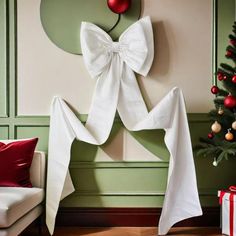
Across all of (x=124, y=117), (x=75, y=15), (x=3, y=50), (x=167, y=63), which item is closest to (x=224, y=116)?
(x=167, y=63)

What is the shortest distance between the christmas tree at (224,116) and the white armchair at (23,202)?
1188 millimetres

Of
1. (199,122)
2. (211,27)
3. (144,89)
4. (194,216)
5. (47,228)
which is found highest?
(211,27)

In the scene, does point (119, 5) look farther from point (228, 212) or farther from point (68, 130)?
point (228, 212)

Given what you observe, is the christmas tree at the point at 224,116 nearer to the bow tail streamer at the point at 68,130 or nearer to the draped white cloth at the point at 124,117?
the draped white cloth at the point at 124,117

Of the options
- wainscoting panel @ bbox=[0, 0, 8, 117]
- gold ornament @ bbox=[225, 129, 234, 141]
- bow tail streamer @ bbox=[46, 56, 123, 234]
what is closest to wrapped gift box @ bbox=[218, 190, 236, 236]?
gold ornament @ bbox=[225, 129, 234, 141]

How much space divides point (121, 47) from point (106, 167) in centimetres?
95

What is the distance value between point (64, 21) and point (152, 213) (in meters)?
1.67

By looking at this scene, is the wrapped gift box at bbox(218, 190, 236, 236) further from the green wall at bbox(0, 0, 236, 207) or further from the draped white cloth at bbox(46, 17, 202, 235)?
the green wall at bbox(0, 0, 236, 207)

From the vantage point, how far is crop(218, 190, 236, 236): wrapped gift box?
2605 mm

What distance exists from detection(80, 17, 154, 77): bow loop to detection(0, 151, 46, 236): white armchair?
822 mm

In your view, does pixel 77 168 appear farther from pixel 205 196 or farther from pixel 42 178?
pixel 205 196

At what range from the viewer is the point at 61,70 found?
2982 millimetres

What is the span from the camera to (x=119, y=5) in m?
2.85

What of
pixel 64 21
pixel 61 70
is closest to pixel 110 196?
pixel 61 70
